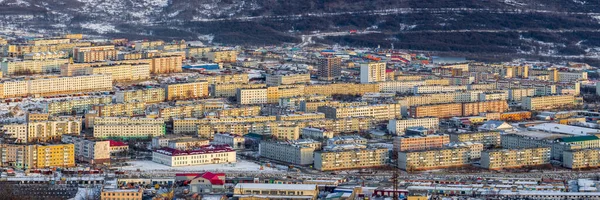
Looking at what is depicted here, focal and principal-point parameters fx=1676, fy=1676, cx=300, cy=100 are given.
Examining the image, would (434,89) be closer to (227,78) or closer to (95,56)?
(227,78)

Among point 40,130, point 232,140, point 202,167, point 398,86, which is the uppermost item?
point 398,86

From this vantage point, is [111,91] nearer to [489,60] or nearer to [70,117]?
[70,117]

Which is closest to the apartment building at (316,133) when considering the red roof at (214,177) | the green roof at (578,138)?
the green roof at (578,138)

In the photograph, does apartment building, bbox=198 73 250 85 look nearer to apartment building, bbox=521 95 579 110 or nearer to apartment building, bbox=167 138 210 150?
apartment building, bbox=521 95 579 110

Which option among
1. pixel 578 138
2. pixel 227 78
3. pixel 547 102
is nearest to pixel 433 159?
pixel 578 138

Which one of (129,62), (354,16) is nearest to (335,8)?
(354,16)

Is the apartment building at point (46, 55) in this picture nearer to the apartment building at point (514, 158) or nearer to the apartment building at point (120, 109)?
the apartment building at point (120, 109)
